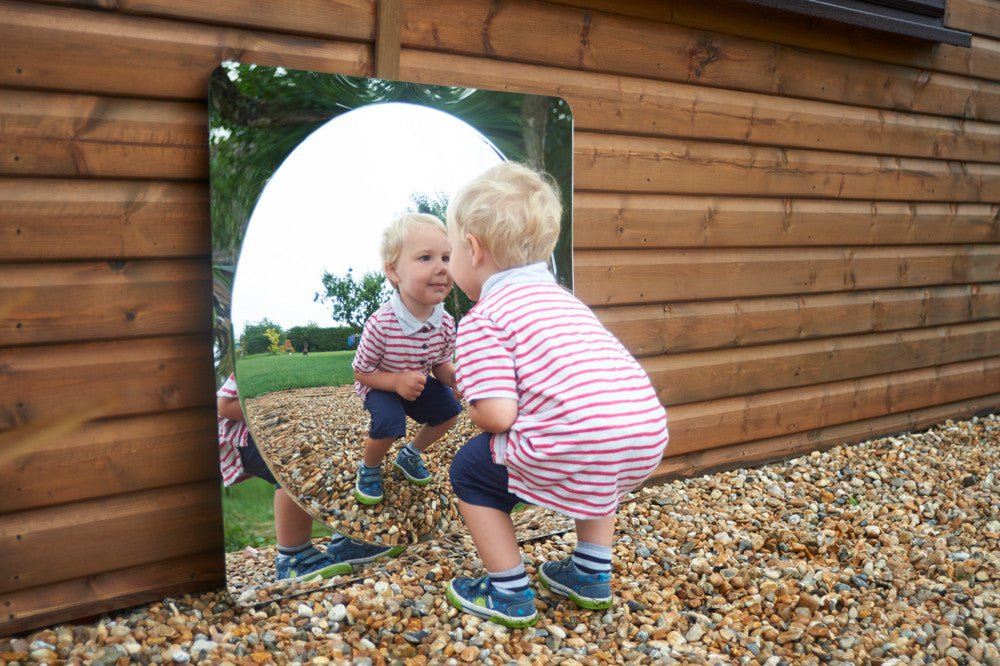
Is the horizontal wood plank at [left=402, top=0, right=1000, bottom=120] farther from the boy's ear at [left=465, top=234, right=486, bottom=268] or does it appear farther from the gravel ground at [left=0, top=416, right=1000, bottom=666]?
the gravel ground at [left=0, top=416, right=1000, bottom=666]

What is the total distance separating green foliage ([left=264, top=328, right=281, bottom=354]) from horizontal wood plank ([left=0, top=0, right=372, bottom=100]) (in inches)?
22.6

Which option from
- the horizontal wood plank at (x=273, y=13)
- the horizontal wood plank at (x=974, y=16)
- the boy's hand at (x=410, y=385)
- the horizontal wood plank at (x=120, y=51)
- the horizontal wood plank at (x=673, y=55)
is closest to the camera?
the horizontal wood plank at (x=120, y=51)

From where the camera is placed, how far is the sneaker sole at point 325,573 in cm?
212

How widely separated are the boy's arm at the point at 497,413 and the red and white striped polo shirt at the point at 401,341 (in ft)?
1.26

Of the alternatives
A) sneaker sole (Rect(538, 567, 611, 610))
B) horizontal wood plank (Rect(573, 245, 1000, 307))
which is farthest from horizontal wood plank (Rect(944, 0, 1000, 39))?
sneaker sole (Rect(538, 567, 611, 610))

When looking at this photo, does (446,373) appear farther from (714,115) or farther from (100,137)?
(714,115)

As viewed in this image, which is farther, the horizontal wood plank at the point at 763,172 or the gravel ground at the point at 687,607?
the horizontal wood plank at the point at 763,172

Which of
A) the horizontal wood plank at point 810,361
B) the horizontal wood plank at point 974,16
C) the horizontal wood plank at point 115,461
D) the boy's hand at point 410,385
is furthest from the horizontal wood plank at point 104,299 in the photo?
the horizontal wood plank at point 974,16

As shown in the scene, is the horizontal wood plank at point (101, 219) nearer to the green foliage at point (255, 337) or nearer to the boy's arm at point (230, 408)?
the green foliage at point (255, 337)

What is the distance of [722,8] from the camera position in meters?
2.93

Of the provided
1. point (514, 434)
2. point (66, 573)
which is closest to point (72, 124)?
point (66, 573)

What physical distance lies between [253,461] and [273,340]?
0.30 meters

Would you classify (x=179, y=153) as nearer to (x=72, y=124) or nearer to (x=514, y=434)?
(x=72, y=124)

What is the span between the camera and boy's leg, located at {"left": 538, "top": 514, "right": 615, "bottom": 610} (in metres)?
2.11
